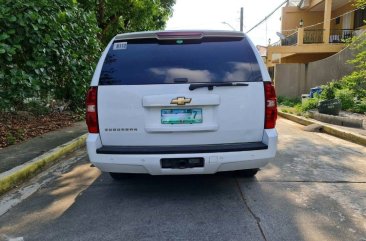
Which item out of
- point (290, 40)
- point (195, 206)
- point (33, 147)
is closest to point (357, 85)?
point (33, 147)

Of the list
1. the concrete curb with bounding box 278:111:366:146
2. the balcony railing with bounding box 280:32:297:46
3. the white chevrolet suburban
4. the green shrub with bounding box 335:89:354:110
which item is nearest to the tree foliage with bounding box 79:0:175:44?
the concrete curb with bounding box 278:111:366:146

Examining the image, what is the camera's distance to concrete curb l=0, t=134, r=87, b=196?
512cm

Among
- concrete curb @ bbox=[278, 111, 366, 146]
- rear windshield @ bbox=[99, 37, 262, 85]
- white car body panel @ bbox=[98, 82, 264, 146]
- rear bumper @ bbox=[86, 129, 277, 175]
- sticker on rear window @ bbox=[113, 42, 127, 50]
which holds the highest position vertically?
sticker on rear window @ bbox=[113, 42, 127, 50]

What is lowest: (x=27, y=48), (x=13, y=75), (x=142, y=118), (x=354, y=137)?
(x=354, y=137)

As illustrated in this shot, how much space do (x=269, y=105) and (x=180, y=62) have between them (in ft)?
3.58

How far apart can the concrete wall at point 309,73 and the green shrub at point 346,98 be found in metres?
3.34

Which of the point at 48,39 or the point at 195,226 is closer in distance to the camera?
the point at 195,226

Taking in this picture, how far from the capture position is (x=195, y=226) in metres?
3.75

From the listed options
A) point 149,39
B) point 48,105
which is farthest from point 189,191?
point 48,105

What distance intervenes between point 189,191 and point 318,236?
1.74 m

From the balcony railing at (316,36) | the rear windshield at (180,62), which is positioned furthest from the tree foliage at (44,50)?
the balcony railing at (316,36)

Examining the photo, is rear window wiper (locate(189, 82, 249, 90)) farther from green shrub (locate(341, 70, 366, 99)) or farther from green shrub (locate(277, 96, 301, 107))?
green shrub (locate(277, 96, 301, 107))

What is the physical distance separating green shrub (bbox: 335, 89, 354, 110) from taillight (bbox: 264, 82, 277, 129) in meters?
10.4

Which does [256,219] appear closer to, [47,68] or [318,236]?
[318,236]
